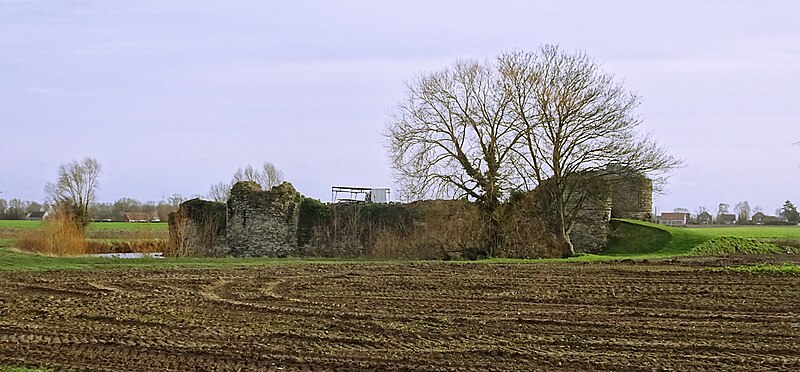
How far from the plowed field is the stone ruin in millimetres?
11430

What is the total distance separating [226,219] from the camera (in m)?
35.2

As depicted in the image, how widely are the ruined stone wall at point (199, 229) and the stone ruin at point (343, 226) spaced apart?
0.12 feet

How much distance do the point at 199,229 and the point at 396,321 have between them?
23.9 metres

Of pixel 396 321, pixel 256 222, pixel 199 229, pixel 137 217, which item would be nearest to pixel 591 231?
pixel 256 222

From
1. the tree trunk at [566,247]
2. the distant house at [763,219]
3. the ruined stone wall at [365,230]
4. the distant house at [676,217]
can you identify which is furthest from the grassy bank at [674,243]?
the distant house at [676,217]

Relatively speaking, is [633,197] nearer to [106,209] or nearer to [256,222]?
[256,222]

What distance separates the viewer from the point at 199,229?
1389 inches

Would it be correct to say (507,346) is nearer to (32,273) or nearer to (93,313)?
(93,313)

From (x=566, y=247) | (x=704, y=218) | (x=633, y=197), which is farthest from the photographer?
(x=704, y=218)

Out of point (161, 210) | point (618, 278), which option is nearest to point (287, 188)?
point (618, 278)

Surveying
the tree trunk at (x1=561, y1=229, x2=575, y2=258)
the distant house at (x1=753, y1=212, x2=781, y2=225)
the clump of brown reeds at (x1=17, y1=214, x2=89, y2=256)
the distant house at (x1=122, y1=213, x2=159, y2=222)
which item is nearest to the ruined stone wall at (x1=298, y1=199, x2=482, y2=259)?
the tree trunk at (x1=561, y1=229, x2=575, y2=258)

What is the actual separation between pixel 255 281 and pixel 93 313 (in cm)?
537

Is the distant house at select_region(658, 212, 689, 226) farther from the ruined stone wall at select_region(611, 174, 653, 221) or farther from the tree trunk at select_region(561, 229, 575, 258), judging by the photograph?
the tree trunk at select_region(561, 229, 575, 258)

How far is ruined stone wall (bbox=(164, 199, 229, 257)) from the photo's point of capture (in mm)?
33875
